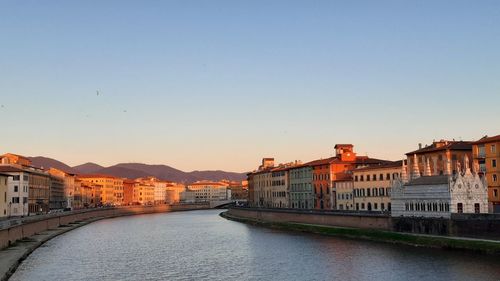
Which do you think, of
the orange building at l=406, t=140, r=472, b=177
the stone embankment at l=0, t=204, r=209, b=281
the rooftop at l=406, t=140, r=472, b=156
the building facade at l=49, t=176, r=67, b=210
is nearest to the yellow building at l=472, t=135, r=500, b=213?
the orange building at l=406, t=140, r=472, b=177

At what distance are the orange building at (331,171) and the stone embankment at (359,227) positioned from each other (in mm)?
10802

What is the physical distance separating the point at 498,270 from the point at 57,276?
3868 cm

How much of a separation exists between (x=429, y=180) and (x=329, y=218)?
72.9 ft

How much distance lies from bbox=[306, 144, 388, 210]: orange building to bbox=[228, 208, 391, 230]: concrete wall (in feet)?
35.4

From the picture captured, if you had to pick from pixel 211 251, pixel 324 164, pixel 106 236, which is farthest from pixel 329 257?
pixel 324 164

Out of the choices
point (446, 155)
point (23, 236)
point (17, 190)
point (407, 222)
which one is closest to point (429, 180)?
point (407, 222)

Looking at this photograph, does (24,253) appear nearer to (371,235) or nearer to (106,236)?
(106,236)

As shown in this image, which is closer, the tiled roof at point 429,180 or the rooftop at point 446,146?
the tiled roof at point 429,180

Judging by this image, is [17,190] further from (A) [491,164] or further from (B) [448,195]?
(A) [491,164]

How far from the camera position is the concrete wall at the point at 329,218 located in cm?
8329

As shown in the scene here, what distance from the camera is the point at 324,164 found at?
12400 cm

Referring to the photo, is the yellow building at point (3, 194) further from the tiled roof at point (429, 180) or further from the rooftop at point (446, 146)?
the rooftop at point (446, 146)

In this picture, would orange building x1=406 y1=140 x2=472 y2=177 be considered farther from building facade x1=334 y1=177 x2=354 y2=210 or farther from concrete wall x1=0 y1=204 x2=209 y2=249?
concrete wall x1=0 y1=204 x2=209 y2=249

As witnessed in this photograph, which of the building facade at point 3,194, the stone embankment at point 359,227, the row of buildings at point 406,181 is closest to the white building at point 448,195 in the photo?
the row of buildings at point 406,181
